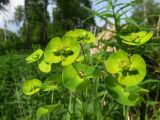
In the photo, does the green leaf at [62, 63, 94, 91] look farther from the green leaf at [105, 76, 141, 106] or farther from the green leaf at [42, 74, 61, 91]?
the green leaf at [42, 74, 61, 91]

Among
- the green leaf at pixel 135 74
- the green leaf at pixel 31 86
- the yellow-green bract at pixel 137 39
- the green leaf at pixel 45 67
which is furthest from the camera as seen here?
the green leaf at pixel 31 86

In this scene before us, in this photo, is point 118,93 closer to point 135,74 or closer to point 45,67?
point 135,74

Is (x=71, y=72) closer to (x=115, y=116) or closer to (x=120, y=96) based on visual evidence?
(x=120, y=96)

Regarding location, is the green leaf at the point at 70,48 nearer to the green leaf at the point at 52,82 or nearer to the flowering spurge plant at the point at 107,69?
the flowering spurge plant at the point at 107,69

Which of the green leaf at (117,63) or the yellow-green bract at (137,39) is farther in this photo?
the yellow-green bract at (137,39)

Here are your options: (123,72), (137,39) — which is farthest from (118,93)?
(137,39)

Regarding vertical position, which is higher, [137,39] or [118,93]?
[137,39]

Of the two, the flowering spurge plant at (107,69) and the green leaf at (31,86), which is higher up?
the flowering spurge plant at (107,69)

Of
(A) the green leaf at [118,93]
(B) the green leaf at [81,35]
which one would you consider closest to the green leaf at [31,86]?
(B) the green leaf at [81,35]
